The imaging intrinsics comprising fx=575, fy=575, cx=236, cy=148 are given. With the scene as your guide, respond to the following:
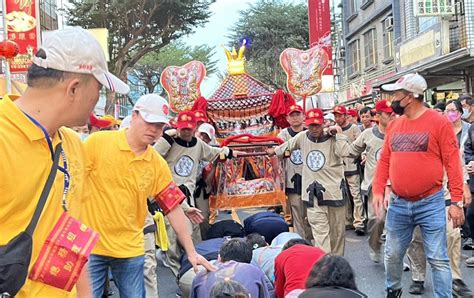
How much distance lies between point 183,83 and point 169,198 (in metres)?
4.90

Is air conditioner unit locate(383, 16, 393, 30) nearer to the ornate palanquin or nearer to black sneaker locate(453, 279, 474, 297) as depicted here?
the ornate palanquin

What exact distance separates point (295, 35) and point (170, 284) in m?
36.8

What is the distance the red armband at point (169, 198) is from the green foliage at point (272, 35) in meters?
37.4

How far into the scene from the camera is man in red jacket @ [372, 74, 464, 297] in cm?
441

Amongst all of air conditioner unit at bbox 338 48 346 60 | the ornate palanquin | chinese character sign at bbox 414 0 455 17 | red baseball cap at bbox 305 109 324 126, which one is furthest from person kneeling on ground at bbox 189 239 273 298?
air conditioner unit at bbox 338 48 346 60

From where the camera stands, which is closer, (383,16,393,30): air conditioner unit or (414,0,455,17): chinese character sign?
(414,0,455,17): chinese character sign

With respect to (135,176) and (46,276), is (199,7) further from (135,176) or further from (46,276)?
(46,276)

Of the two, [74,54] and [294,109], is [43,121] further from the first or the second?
[294,109]

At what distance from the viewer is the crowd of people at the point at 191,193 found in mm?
1860

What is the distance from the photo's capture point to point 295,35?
1640 inches

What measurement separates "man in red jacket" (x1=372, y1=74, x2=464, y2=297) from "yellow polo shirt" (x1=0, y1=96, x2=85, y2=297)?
3.21 m

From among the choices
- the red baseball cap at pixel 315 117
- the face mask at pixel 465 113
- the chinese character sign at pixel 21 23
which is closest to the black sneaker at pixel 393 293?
the red baseball cap at pixel 315 117

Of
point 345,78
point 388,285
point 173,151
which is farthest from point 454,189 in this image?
point 345,78

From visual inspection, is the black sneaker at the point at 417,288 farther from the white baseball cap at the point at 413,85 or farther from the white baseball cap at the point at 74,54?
the white baseball cap at the point at 74,54
